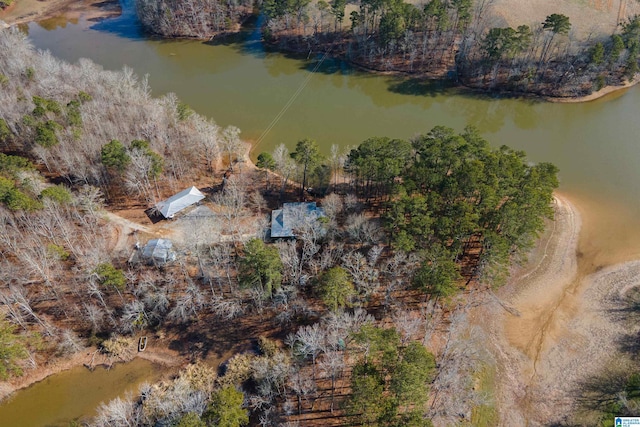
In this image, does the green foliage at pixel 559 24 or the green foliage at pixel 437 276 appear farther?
the green foliage at pixel 559 24

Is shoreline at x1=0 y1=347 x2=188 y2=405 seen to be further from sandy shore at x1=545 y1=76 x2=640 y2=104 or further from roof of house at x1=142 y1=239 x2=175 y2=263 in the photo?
sandy shore at x1=545 y1=76 x2=640 y2=104

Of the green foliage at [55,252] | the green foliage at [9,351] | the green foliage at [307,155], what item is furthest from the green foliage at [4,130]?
the green foliage at [307,155]

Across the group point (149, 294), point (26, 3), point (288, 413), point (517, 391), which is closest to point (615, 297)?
point (517, 391)

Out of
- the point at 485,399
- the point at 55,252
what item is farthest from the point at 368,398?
the point at 55,252

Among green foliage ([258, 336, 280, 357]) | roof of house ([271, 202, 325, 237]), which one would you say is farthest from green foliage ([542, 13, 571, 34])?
green foliage ([258, 336, 280, 357])

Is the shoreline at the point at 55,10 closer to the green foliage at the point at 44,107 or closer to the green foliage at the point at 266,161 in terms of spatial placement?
the green foliage at the point at 44,107

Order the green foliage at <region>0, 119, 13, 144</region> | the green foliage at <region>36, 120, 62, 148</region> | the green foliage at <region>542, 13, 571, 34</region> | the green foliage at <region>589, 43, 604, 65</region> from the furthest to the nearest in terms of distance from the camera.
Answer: the green foliage at <region>542, 13, 571, 34</region> < the green foliage at <region>589, 43, 604, 65</region> < the green foliage at <region>0, 119, 13, 144</region> < the green foliage at <region>36, 120, 62, 148</region>

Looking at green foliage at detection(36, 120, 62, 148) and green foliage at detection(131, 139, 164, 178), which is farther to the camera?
green foliage at detection(36, 120, 62, 148)
